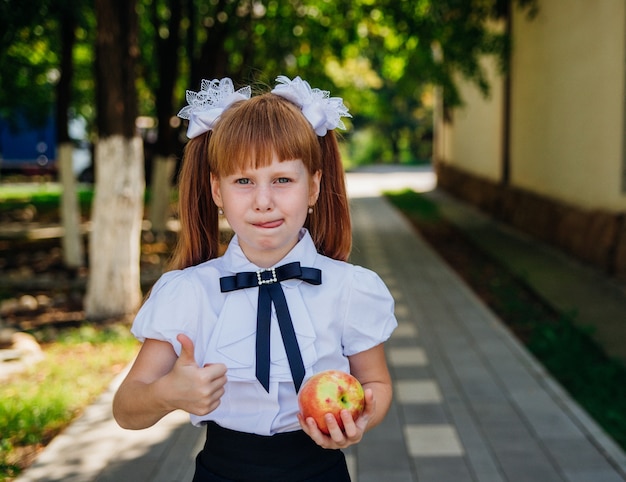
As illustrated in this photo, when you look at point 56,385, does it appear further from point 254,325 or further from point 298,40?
point 298,40

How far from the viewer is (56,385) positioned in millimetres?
5848

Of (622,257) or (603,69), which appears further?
(603,69)

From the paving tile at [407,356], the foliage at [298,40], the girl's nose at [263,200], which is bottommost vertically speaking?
the paving tile at [407,356]

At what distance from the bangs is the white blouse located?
25 centimetres

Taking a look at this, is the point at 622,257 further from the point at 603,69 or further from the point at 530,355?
the point at 530,355

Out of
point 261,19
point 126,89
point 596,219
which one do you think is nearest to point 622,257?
point 596,219

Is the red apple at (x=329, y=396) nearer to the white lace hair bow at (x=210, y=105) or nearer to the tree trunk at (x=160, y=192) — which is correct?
the white lace hair bow at (x=210, y=105)

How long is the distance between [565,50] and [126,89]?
23.1 feet

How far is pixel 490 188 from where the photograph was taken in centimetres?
1791

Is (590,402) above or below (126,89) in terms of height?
below

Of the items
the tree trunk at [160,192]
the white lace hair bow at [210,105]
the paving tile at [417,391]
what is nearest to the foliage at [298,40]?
the tree trunk at [160,192]

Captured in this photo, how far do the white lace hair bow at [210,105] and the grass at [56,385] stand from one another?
8.78 ft

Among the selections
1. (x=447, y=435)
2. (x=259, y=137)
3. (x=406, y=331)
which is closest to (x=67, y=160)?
(x=406, y=331)

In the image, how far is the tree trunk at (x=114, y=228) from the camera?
7.95 meters
